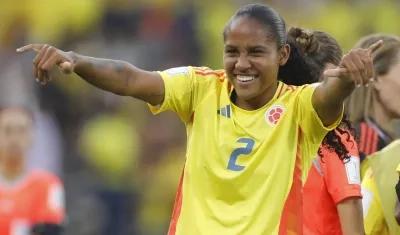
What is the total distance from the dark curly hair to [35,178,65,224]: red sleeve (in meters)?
3.01

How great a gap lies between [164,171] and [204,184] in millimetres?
6227

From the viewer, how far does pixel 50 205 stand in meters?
7.94

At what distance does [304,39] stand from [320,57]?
22cm

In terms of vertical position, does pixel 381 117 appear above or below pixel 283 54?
below

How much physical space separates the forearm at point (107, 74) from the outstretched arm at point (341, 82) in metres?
0.76

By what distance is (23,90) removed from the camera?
1055 centimetres

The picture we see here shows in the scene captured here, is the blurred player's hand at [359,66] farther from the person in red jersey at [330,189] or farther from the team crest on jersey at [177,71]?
the person in red jersey at [330,189]

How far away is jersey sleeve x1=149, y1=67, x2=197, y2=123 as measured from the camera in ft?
15.0

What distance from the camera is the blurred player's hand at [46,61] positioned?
4109mm

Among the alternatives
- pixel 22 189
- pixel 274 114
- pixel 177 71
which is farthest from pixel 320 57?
pixel 22 189

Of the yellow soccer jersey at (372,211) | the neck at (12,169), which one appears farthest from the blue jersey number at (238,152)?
the neck at (12,169)

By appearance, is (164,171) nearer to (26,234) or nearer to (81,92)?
(81,92)

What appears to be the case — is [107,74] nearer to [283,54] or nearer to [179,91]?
[179,91]

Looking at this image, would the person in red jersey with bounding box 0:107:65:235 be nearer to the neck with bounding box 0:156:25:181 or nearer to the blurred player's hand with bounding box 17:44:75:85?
the neck with bounding box 0:156:25:181
